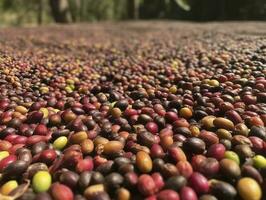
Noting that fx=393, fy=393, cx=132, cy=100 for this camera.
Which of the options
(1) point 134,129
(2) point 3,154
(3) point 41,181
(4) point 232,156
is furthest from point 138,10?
(3) point 41,181

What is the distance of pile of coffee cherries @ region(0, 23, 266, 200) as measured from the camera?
3504 mm

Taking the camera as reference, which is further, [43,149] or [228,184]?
[43,149]

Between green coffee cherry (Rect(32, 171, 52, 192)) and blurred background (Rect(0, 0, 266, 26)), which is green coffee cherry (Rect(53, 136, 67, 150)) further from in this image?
blurred background (Rect(0, 0, 266, 26))

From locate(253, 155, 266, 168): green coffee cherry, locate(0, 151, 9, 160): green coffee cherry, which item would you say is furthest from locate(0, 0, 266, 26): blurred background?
locate(253, 155, 266, 168): green coffee cherry

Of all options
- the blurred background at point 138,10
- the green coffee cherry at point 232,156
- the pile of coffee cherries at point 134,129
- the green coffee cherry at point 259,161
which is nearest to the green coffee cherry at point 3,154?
the pile of coffee cherries at point 134,129

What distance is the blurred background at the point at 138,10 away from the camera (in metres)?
29.1

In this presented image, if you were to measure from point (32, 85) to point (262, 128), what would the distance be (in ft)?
13.3

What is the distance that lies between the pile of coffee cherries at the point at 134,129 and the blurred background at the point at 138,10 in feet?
63.6

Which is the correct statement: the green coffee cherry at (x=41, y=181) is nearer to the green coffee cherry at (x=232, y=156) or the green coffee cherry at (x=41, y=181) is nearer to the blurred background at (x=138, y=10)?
the green coffee cherry at (x=232, y=156)

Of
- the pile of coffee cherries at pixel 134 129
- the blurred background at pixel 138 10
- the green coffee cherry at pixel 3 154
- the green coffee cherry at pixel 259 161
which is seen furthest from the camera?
the blurred background at pixel 138 10

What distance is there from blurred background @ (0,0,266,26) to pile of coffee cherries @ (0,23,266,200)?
1938cm

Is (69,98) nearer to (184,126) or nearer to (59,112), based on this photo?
(59,112)

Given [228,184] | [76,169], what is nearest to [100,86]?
[76,169]

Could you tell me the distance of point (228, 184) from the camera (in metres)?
3.47
